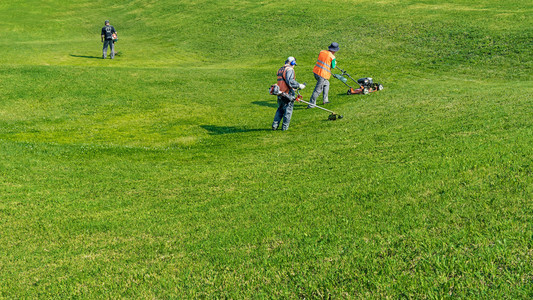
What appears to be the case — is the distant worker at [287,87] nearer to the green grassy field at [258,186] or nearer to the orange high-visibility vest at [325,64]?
the green grassy field at [258,186]

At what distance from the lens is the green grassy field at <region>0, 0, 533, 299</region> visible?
17.8ft

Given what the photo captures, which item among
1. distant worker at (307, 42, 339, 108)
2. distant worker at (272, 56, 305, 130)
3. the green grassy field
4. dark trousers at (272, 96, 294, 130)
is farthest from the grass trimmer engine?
dark trousers at (272, 96, 294, 130)

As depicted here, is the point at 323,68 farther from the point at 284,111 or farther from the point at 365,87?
the point at 284,111

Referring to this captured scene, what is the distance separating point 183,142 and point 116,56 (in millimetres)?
21217

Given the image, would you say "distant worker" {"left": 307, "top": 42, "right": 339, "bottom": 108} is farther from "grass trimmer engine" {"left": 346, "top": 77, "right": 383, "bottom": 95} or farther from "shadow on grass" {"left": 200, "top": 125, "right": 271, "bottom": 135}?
"shadow on grass" {"left": 200, "top": 125, "right": 271, "bottom": 135}

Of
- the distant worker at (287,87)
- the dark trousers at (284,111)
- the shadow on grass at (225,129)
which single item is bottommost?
the shadow on grass at (225,129)

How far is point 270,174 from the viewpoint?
10.4 meters

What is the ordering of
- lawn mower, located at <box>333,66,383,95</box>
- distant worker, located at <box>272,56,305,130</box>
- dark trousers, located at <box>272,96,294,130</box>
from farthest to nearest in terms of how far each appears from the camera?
1. lawn mower, located at <box>333,66,383,95</box>
2. dark trousers, located at <box>272,96,294,130</box>
3. distant worker, located at <box>272,56,305,130</box>

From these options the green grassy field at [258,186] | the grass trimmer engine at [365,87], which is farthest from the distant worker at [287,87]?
the grass trimmer engine at [365,87]

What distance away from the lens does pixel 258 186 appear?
31.2 ft

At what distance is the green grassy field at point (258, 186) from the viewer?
543 cm

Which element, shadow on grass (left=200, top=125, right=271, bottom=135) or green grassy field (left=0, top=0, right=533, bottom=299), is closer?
green grassy field (left=0, top=0, right=533, bottom=299)

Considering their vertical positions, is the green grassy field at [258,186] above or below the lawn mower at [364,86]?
below

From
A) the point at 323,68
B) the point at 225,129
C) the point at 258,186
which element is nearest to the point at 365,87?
the point at 323,68
